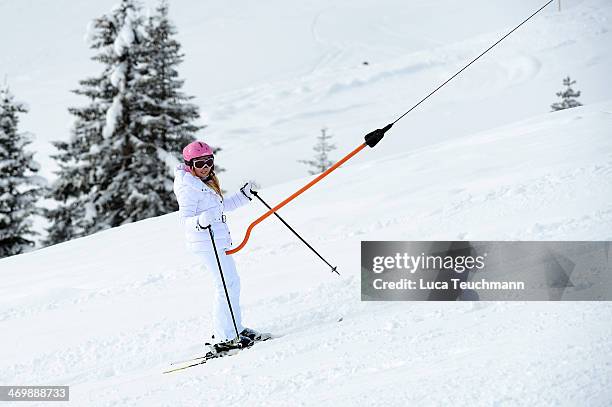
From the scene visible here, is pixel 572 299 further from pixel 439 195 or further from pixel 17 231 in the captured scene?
pixel 17 231

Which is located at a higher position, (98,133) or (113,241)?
(98,133)

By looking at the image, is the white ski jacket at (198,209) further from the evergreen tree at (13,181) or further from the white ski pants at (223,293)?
the evergreen tree at (13,181)

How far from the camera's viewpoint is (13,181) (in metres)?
16.1

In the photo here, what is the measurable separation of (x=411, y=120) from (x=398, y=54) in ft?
44.5

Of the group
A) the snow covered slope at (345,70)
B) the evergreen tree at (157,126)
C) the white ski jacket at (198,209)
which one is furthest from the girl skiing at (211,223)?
the snow covered slope at (345,70)

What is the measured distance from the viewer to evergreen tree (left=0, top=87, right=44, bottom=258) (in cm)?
1606

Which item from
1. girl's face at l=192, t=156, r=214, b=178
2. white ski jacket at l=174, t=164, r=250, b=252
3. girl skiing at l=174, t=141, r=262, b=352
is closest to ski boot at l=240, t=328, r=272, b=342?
girl skiing at l=174, t=141, r=262, b=352

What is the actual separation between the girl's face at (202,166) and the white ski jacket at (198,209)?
48 millimetres

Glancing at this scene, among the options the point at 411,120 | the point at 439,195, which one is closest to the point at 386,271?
the point at 439,195

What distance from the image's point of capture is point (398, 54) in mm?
44656

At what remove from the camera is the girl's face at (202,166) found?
15.3 feet

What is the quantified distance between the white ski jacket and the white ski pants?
8 cm

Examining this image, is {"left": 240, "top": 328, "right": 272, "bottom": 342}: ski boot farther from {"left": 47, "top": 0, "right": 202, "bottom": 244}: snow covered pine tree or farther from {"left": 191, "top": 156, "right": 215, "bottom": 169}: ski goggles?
{"left": 47, "top": 0, "right": 202, "bottom": 244}: snow covered pine tree

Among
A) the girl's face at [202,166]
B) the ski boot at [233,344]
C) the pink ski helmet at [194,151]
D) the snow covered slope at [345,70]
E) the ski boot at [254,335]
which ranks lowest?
the ski boot at [233,344]
